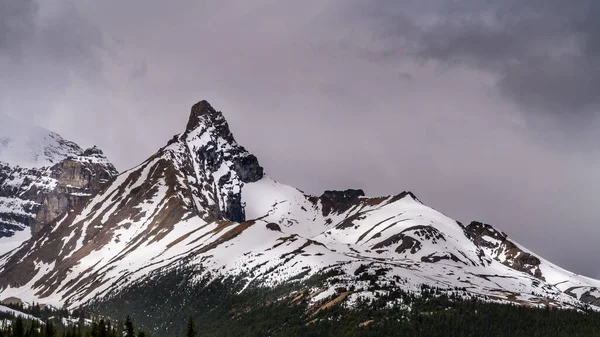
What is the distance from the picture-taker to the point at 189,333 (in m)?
197
